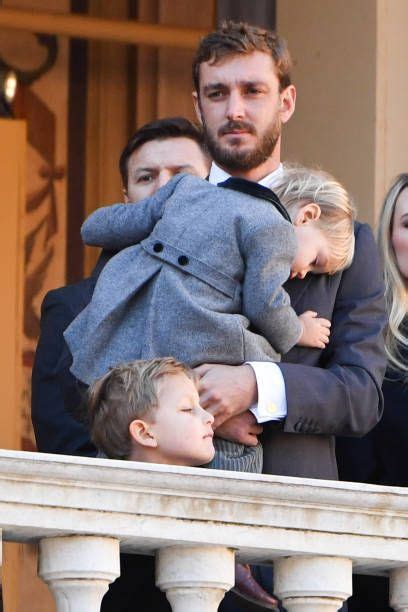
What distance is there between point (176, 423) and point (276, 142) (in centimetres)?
83

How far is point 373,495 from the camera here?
3951 millimetres

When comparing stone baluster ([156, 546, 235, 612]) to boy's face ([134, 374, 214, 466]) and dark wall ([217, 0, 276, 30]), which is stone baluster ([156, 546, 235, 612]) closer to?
boy's face ([134, 374, 214, 466])

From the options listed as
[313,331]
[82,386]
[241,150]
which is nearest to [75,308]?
[82,386]

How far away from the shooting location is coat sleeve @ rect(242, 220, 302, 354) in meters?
4.21

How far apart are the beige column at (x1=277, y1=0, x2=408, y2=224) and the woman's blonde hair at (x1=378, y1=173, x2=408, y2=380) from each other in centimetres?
133

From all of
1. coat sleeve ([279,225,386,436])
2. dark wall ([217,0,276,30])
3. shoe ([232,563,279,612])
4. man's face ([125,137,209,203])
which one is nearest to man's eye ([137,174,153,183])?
man's face ([125,137,209,203])

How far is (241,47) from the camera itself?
15.4 feet

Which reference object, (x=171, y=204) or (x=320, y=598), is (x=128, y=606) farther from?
(x=171, y=204)

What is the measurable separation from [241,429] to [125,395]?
0.89 feet

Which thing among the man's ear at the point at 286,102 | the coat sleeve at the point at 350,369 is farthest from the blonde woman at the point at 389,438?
the man's ear at the point at 286,102

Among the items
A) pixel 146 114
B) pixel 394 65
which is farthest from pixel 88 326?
pixel 146 114

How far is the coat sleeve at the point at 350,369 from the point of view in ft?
13.9

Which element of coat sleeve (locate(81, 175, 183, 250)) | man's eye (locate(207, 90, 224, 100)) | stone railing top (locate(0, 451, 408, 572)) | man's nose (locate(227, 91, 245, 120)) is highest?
man's eye (locate(207, 90, 224, 100))

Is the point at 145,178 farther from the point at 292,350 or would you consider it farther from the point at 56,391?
the point at 292,350
